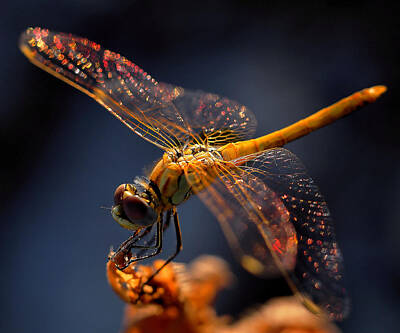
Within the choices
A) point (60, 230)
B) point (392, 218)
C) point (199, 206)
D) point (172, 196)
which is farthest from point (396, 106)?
point (60, 230)

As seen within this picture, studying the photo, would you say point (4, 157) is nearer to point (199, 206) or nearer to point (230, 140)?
point (199, 206)

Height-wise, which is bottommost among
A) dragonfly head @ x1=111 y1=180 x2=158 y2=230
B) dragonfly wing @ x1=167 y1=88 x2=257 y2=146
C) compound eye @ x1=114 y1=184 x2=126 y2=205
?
dragonfly head @ x1=111 y1=180 x2=158 y2=230

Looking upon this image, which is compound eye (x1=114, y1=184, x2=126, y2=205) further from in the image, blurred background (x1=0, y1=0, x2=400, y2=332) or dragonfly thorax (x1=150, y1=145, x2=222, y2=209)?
blurred background (x1=0, y1=0, x2=400, y2=332)

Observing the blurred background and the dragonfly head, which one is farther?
the blurred background

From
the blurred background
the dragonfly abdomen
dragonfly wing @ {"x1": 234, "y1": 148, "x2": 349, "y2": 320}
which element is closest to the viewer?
dragonfly wing @ {"x1": 234, "y1": 148, "x2": 349, "y2": 320}

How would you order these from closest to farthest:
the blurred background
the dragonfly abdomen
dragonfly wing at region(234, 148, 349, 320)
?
dragonfly wing at region(234, 148, 349, 320) → the dragonfly abdomen → the blurred background

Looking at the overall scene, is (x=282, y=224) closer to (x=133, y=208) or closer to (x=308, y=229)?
(x=308, y=229)

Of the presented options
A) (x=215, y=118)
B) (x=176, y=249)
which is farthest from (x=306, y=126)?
(x=176, y=249)

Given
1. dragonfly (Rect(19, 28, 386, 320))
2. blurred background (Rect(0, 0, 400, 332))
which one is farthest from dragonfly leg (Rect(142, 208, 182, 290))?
blurred background (Rect(0, 0, 400, 332))
